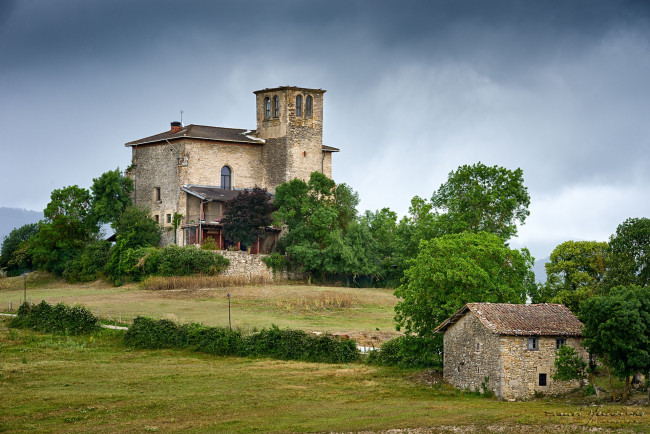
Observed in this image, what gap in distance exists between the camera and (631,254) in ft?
184

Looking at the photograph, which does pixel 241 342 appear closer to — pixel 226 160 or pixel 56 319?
pixel 56 319

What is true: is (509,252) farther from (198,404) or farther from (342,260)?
(342,260)

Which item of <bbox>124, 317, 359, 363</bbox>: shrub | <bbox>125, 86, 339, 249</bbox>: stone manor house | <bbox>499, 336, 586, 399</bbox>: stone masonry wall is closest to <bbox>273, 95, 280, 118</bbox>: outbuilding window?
<bbox>125, 86, 339, 249</bbox>: stone manor house

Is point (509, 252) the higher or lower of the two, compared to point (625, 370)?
higher

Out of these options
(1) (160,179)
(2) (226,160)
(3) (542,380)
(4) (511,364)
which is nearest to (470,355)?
(4) (511,364)

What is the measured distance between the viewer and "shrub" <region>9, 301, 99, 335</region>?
60250mm

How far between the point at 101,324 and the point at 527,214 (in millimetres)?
32083

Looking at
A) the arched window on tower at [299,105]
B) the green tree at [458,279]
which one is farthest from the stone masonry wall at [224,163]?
the green tree at [458,279]

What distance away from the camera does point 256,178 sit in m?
89.6

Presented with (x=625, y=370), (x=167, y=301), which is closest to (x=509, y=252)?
(x=625, y=370)

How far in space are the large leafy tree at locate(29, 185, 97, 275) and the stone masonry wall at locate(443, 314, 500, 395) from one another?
43.9 metres

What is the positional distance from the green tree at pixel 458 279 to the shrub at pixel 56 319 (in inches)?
746

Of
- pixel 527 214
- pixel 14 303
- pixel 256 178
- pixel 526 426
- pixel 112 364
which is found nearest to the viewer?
pixel 526 426

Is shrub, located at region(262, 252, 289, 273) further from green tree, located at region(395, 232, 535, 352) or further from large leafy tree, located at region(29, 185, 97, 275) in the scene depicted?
green tree, located at region(395, 232, 535, 352)
